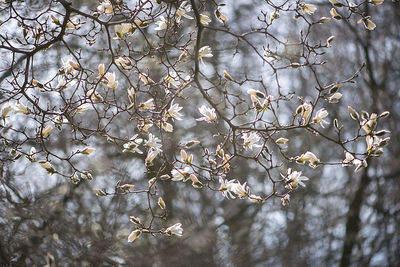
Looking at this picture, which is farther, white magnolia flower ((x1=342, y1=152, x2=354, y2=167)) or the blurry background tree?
the blurry background tree

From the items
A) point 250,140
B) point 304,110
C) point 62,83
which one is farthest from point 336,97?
point 62,83

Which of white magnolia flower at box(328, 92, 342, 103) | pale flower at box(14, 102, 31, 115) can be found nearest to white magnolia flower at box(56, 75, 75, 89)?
pale flower at box(14, 102, 31, 115)

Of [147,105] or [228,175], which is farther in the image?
[228,175]

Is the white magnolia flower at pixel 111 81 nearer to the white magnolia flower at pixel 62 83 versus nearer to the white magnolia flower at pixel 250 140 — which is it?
the white magnolia flower at pixel 62 83

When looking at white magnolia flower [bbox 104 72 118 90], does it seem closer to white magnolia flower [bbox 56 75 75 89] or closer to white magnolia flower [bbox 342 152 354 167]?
white magnolia flower [bbox 56 75 75 89]

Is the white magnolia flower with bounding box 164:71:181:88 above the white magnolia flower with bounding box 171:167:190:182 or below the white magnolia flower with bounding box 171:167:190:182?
above

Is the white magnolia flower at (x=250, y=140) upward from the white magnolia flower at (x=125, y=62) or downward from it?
downward

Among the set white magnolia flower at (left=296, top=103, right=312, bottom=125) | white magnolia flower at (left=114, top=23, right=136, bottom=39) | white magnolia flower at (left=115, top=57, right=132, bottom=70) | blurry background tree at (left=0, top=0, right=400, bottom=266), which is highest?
blurry background tree at (left=0, top=0, right=400, bottom=266)

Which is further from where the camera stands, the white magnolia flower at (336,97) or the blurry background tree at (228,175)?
the blurry background tree at (228,175)

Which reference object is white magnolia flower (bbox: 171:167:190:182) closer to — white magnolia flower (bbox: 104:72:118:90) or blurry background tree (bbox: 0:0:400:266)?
white magnolia flower (bbox: 104:72:118:90)

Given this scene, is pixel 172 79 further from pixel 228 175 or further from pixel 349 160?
pixel 228 175

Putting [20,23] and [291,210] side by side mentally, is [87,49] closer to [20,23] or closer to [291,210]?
[20,23]

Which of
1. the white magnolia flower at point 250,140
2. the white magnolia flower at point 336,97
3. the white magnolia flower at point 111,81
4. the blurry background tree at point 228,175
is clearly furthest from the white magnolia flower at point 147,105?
the blurry background tree at point 228,175

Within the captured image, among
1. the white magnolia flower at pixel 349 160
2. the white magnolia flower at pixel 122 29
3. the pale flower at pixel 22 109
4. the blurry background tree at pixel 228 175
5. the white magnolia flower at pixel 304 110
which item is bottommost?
the white magnolia flower at pixel 349 160
